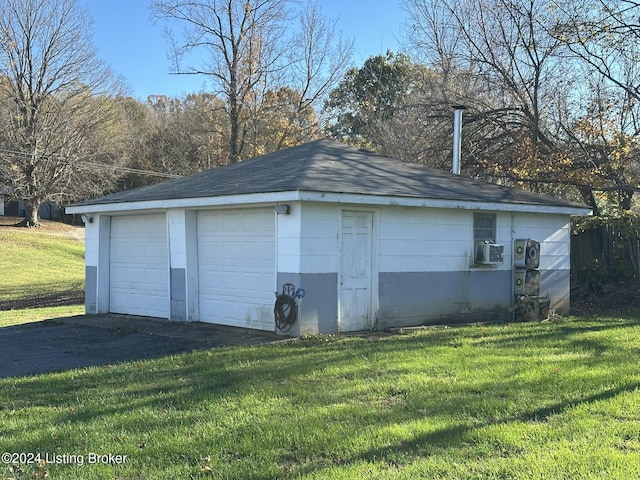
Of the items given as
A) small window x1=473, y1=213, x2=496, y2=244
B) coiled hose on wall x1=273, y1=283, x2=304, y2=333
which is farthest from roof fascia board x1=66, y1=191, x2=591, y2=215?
coiled hose on wall x1=273, y1=283, x2=304, y2=333

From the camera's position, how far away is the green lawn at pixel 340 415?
439 centimetres

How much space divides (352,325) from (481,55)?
1030cm

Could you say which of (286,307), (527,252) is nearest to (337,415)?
(286,307)

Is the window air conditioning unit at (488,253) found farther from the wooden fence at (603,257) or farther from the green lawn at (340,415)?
the wooden fence at (603,257)

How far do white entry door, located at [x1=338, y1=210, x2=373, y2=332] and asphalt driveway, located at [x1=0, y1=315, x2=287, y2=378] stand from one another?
4.30 feet

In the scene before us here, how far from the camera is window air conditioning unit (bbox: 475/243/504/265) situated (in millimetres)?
12016

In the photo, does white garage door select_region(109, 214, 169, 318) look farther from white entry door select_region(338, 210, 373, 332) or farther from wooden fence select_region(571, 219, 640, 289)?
wooden fence select_region(571, 219, 640, 289)

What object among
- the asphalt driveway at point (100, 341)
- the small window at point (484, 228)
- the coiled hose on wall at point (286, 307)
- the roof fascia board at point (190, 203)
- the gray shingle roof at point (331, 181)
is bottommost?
the asphalt driveway at point (100, 341)

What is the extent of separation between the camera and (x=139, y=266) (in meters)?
13.3

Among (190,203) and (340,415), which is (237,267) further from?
(340,415)

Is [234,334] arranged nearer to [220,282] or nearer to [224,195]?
[220,282]

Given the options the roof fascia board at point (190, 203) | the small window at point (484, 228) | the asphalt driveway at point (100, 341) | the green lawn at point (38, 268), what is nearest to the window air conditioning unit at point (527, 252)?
the small window at point (484, 228)

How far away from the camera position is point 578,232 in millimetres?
15266

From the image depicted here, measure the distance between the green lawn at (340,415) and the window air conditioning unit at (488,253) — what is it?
11.6ft
